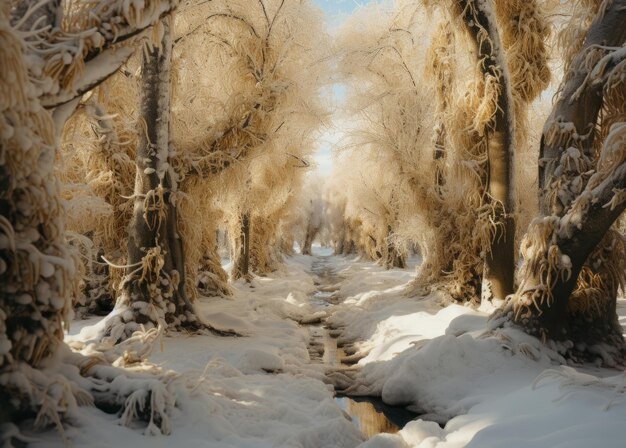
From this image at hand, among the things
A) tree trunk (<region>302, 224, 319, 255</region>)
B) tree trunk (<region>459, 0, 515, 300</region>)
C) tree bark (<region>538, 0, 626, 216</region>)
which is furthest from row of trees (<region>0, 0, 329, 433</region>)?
tree trunk (<region>302, 224, 319, 255</region>)

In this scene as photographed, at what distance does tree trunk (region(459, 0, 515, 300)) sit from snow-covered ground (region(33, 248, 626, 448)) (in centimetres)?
74

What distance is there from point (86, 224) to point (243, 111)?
301 cm

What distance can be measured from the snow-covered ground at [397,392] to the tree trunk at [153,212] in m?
0.62

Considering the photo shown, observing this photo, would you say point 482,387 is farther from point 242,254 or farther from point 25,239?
point 242,254

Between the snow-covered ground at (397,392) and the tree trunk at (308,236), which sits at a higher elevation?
the tree trunk at (308,236)

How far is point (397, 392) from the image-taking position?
4902mm

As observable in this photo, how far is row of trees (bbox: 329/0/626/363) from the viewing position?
4578 mm

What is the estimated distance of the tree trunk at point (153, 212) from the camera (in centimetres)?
608

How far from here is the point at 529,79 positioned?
704cm

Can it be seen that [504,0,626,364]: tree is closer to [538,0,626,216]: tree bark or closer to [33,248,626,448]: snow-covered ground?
[538,0,626,216]: tree bark

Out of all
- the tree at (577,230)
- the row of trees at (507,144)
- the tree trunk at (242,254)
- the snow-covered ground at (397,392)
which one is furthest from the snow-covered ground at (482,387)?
the tree trunk at (242,254)

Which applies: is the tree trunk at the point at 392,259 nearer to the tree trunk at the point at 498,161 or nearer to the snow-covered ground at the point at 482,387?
the snow-covered ground at the point at 482,387

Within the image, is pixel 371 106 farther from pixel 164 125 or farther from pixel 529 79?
pixel 164 125

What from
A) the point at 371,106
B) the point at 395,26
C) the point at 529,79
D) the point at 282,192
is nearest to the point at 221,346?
the point at 529,79
